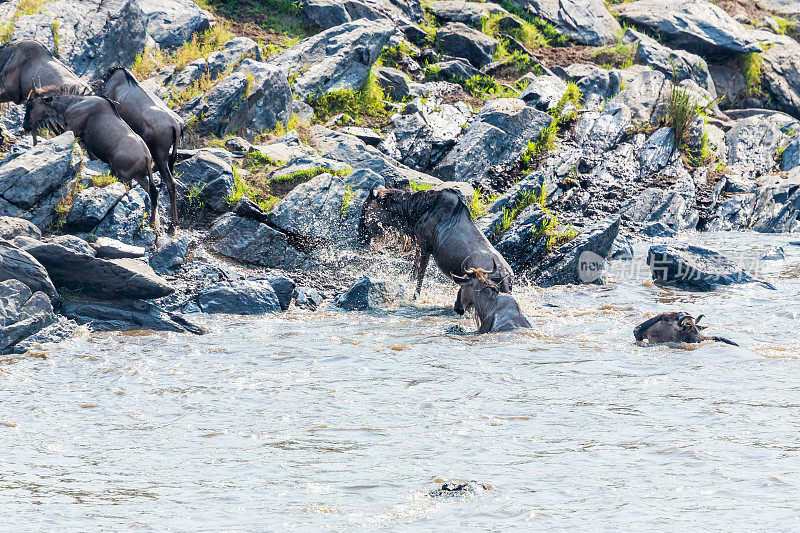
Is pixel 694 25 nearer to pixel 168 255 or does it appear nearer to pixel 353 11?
pixel 353 11

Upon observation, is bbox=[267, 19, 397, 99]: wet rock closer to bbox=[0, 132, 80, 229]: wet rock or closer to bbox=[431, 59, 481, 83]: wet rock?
bbox=[431, 59, 481, 83]: wet rock

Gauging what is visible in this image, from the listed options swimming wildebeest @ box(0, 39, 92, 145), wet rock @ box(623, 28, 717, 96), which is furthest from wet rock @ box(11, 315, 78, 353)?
wet rock @ box(623, 28, 717, 96)

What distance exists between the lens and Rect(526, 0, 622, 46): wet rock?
28453 mm

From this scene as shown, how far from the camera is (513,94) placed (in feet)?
72.8

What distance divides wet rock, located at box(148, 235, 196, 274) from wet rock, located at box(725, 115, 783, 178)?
16.0 m

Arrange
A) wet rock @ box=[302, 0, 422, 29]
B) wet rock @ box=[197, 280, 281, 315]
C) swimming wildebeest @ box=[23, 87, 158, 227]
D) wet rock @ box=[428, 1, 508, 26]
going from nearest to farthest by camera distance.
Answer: wet rock @ box=[197, 280, 281, 315] → swimming wildebeest @ box=[23, 87, 158, 227] → wet rock @ box=[302, 0, 422, 29] → wet rock @ box=[428, 1, 508, 26]

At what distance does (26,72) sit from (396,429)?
11.8 metres

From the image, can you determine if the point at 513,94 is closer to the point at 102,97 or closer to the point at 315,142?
the point at 315,142

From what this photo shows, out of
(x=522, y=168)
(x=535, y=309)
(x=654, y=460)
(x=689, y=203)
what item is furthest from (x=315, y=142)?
(x=654, y=460)

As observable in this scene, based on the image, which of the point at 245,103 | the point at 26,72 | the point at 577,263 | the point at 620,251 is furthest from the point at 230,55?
the point at 620,251

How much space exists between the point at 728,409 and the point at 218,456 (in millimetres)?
4556

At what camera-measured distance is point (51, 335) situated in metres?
9.24

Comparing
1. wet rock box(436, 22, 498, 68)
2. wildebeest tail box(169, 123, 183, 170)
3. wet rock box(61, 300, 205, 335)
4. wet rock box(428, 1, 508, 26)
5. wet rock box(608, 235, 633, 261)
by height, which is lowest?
wet rock box(61, 300, 205, 335)

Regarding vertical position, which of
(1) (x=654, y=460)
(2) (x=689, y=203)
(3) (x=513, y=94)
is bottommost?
(1) (x=654, y=460)
